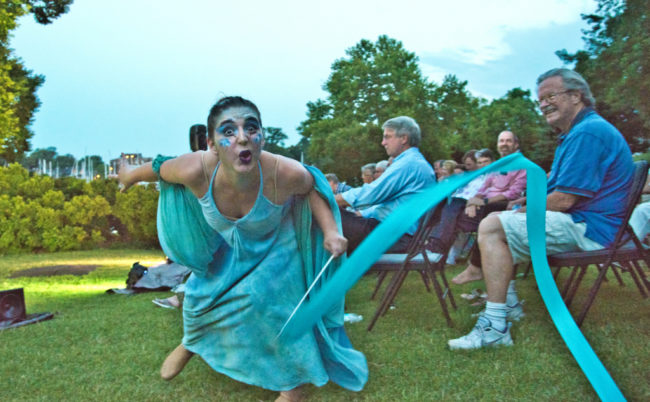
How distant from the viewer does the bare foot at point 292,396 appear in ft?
7.78

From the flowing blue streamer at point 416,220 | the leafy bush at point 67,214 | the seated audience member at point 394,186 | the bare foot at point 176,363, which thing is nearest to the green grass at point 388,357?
the bare foot at point 176,363

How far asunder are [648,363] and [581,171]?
3.37 feet

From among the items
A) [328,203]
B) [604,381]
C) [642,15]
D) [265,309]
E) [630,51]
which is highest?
[642,15]

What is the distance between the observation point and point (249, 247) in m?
2.42

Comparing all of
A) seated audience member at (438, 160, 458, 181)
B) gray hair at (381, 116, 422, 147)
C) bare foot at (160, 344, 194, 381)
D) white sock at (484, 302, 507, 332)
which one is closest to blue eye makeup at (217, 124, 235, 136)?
bare foot at (160, 344, 194, 381)

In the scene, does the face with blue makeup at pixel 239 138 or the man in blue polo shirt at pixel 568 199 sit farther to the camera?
the man in blue polo shirt at pixel 568 199

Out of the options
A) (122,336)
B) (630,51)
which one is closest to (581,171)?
(122,336)

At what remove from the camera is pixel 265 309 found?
7.80ft

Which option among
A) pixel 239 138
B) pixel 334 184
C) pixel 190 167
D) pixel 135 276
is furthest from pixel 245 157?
pixel 334 184

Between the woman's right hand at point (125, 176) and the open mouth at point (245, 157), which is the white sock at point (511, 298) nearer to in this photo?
the open mouth at point (245, 157)

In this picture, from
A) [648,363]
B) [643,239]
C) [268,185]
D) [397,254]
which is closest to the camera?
[268,185]

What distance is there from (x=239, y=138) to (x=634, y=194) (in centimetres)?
226

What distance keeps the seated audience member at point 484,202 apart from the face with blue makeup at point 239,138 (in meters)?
1.89

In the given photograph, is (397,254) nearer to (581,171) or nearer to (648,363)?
(581,171)
